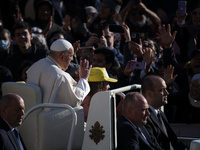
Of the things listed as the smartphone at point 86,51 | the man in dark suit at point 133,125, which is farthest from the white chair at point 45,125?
the smartphone at point 86,51

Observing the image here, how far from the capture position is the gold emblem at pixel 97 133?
5.10 metres

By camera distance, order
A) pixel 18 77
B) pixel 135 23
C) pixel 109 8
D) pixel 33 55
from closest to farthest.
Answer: pixel 18 77 → pixel 33 55 → pixel 109 8 → pixel 135 23

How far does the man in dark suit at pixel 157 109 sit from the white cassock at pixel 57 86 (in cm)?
75

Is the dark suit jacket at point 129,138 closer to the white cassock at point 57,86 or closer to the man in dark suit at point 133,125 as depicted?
the man in dark suit at point 133,125

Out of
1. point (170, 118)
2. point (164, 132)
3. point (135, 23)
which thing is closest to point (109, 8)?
point (135, 23)

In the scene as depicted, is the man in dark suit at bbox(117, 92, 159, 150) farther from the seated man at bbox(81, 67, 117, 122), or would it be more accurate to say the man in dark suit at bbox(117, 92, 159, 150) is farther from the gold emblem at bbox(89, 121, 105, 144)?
the seated man at bbox(81, 67, 117, 122)

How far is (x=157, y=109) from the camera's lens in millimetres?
6160

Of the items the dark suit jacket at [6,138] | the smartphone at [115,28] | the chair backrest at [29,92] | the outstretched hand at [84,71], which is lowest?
the dark suit jacket at [6,138]

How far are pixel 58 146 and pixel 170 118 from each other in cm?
277

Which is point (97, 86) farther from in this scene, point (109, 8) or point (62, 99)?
point (109, 8)

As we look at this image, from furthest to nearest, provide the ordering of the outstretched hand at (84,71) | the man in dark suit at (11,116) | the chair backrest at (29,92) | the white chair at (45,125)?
the outstretched hand at (84,71)
the chair backrest at (29,92)
the white chair at (45,125)
the man in dark suit at (11,116)

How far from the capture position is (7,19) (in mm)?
11391

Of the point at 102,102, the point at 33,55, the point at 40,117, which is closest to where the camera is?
the point at 102,102

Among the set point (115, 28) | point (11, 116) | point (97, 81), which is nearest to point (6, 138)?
point (11, 116)
